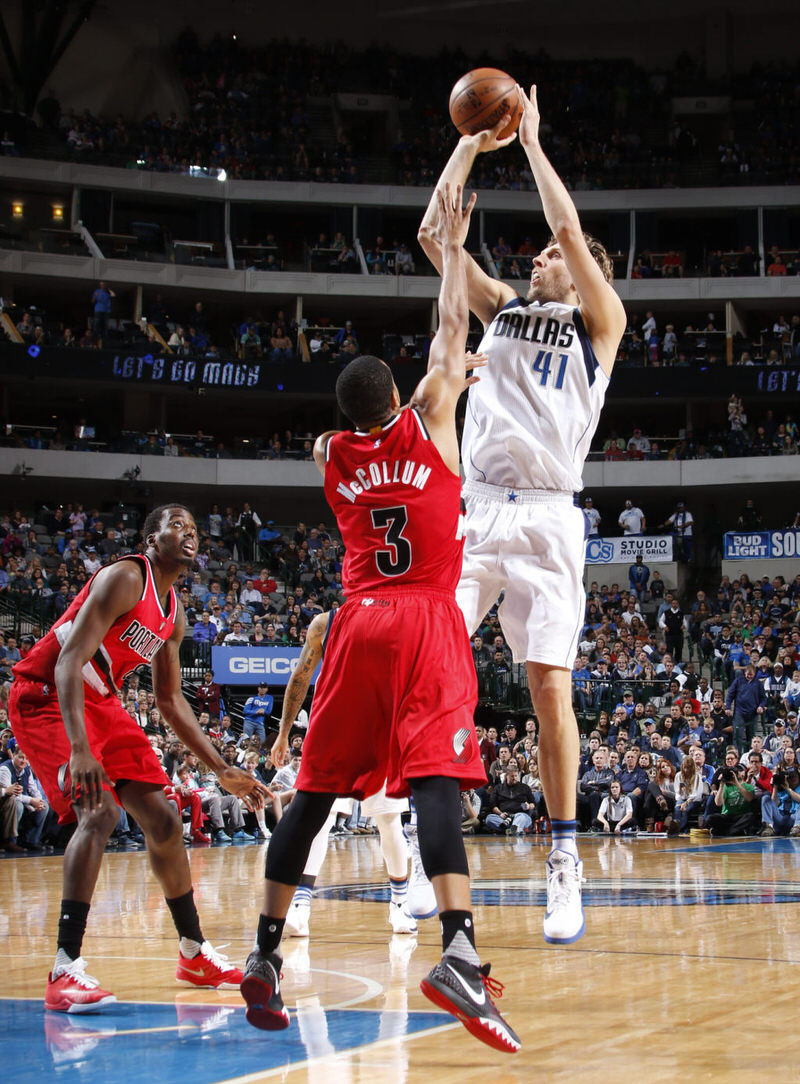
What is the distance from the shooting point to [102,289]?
112 feet

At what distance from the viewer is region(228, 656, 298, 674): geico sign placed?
72.4 ft

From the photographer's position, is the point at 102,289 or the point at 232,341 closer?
the point at 102,289

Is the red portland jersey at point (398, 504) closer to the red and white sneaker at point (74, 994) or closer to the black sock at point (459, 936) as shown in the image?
the black sock at point (459, 936)

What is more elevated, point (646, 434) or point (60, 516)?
point (646, 434)

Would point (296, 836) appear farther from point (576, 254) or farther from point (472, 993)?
point (576, 254)

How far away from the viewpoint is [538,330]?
5594 millimetres

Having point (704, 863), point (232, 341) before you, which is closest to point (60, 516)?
point (232, 341)

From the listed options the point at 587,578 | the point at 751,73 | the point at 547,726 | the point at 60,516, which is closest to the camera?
the point at 547,726

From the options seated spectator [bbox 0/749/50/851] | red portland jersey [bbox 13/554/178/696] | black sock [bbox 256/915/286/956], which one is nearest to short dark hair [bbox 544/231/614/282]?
red portland jersey [bbox 13/554/178/696]

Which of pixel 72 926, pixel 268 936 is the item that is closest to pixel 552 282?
pixel 268 936

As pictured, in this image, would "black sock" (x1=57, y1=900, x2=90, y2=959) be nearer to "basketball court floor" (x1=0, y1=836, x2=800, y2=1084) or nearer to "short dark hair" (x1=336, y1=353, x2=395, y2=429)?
"basketball court floor" (x1=0, y1=836, x2=800, y2=1084)

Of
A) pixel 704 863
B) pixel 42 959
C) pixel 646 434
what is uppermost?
pixel 646 434

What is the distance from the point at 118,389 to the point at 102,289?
3.10 meters

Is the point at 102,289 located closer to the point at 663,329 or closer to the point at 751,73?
the point at 663,329
